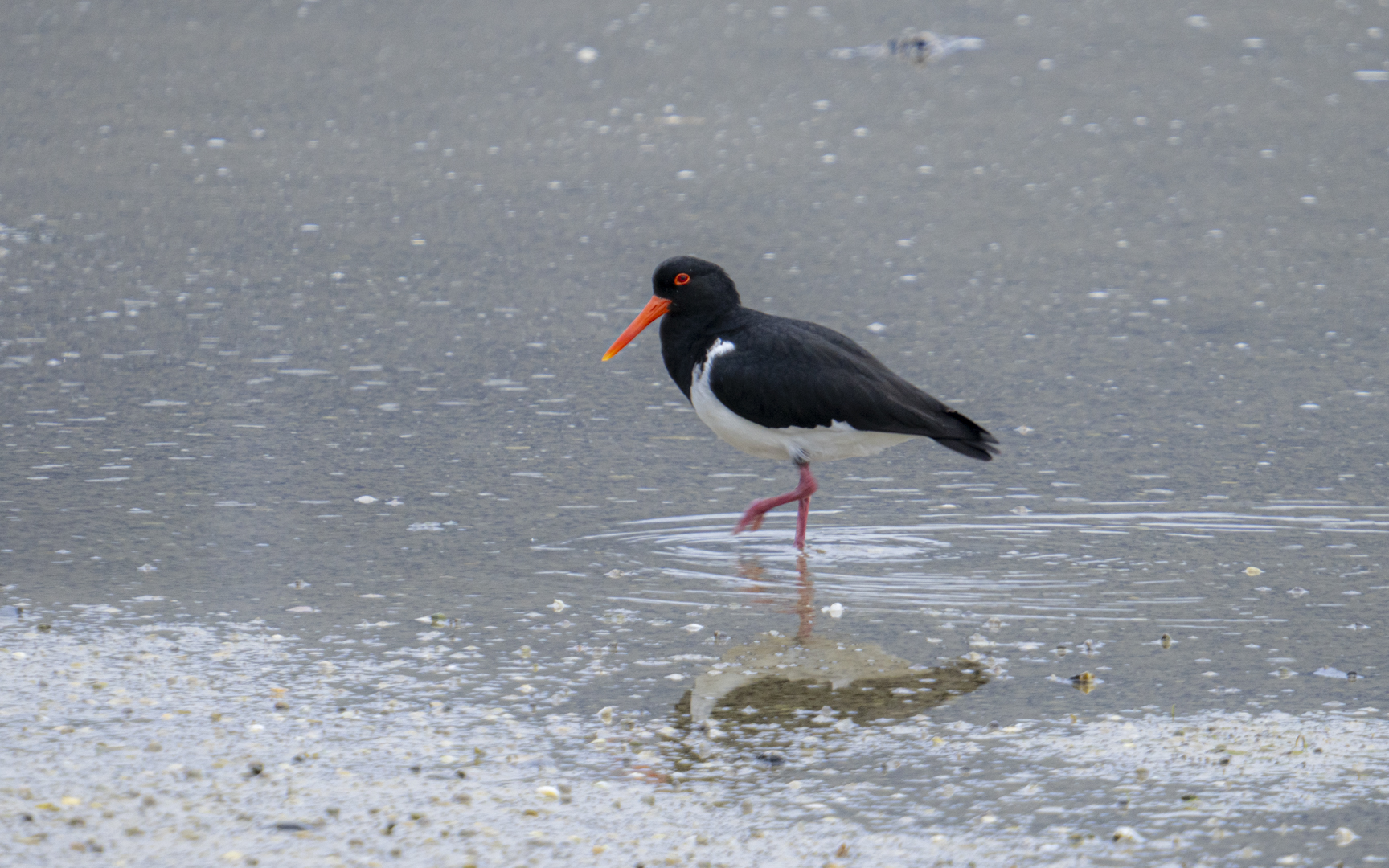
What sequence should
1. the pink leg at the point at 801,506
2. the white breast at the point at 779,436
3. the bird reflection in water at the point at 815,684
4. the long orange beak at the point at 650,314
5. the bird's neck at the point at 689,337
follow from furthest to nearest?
1. the long orange beak at the point at 650,314
2. the bird's neck at the point at 689,337
3. the white breast at the point at 779,436
4. the pink leg at the point at 801,506
5. the bird reflection in water at the point at 815,684

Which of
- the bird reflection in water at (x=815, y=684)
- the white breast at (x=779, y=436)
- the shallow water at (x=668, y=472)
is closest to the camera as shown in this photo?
the shallow water at (x=668, y=472)

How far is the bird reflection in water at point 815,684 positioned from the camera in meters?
4.50

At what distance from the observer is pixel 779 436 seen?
627 cm

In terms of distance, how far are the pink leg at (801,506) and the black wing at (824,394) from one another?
0.20 meters

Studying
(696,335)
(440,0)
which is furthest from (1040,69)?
(696,335)

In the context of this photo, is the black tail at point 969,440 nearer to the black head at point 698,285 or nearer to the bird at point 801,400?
the bird at point 801,400

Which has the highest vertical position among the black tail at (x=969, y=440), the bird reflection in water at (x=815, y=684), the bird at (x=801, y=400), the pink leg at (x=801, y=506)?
the bird at (x=801, y=400)

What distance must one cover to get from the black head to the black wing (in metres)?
0.34

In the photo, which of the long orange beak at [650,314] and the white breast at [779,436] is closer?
the white breast at [779,436]

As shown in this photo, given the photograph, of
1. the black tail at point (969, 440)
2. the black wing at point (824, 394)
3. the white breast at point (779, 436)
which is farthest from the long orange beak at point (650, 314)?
the black tail at point (969, 440)

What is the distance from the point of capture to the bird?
616 cm

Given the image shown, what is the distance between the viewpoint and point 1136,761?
13.9 feet

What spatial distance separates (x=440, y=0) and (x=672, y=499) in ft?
37.2

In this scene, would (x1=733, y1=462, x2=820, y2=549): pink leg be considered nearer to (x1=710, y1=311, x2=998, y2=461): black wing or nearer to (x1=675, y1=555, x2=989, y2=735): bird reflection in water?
(x1=710, y1=311, x2=998, y2=461): black wing
